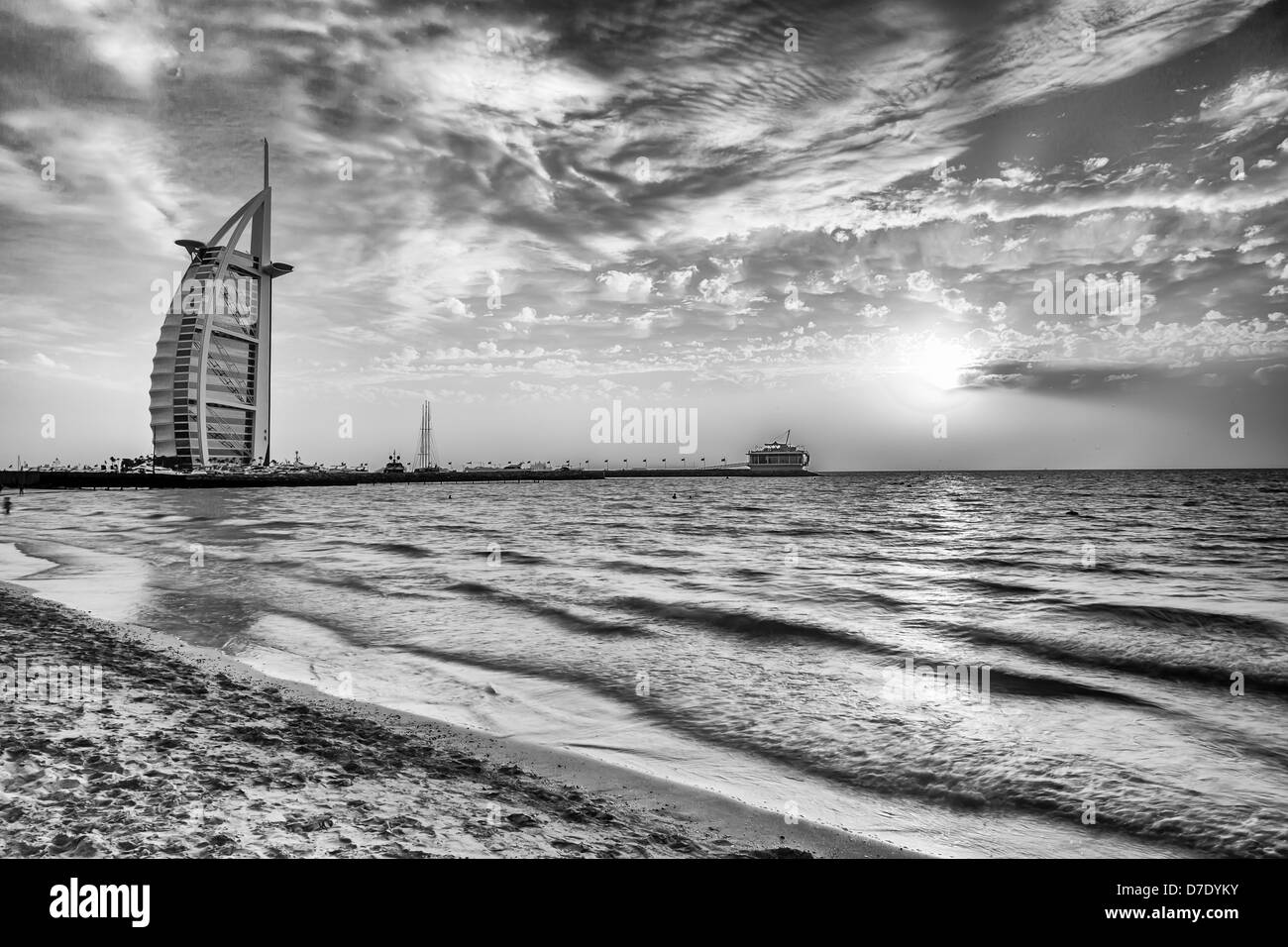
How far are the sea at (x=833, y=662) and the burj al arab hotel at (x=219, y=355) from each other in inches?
5082

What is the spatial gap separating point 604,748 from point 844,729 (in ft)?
11.6

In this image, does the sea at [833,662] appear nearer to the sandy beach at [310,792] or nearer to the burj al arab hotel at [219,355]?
the sandy beach at [310,792]

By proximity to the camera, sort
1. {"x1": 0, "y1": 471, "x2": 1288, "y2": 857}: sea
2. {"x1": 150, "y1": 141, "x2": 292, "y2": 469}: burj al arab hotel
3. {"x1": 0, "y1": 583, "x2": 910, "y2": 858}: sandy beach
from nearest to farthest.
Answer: {"x1": 0, "y1": 583, "x2": 910, "y2": 858}: sandy beach
{"x1": 0, "y1": 471, "x2": 1288, "y2": 857}: sea
{"x1": 150, "y1": 141, "x2": 292, "y2": 469}: burj al arab hotel

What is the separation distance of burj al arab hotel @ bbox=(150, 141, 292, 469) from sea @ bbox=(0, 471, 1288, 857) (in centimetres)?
12909

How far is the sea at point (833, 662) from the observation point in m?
7.66

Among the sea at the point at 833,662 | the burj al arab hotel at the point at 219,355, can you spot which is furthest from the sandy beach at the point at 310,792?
the burj al arab hotel at the point at 219,355

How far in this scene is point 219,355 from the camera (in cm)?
15250

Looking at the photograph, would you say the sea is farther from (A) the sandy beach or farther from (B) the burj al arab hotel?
(B) the burj al arab hotel

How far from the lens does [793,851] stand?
5.96m

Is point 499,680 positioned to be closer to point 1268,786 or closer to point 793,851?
point 793,851

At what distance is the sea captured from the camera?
7664 millimetres

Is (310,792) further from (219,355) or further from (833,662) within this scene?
(219,355)

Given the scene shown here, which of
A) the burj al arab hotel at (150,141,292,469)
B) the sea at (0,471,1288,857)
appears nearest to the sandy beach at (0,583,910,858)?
the sea at (0,471,1288,857)
